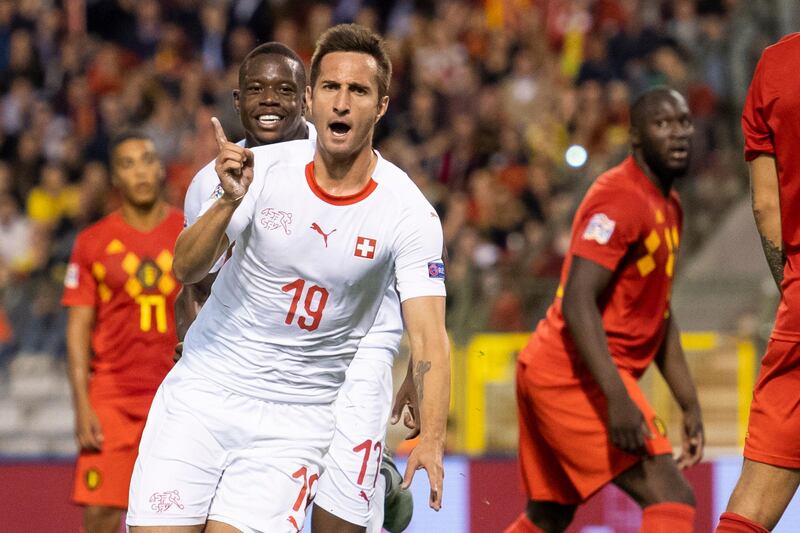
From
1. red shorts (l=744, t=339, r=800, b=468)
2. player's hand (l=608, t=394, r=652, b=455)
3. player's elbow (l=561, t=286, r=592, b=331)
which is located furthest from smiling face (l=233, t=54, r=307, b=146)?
red shorts (l=744, t=339, r=800, b=468)

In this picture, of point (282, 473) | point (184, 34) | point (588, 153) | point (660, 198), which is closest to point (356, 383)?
point (282, 473)

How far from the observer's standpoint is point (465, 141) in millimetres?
13086

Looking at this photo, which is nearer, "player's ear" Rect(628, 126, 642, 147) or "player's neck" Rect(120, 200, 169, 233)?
"player's ear" Rect(628, 126, 642, 147)

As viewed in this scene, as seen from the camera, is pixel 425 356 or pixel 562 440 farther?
pixel 562 440

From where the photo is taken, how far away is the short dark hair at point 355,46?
4727mm

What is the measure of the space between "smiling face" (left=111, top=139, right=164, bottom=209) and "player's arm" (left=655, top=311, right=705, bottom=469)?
266cm

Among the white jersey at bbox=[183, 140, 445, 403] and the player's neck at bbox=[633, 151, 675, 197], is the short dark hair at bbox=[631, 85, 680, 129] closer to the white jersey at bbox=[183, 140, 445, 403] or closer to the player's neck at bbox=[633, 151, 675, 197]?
the player's neck at bbox=[633, 151, 675, 197]

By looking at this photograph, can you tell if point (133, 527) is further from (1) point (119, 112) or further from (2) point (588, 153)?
(1) point (119, 112)

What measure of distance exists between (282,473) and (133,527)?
0.51 meters

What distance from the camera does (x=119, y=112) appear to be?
14.3 m

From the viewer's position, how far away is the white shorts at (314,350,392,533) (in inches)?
211

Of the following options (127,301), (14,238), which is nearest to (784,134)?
(127,301)

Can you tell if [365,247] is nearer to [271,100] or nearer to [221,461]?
[221,461]

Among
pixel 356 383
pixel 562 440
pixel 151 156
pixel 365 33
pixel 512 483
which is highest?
pixel 365 33
